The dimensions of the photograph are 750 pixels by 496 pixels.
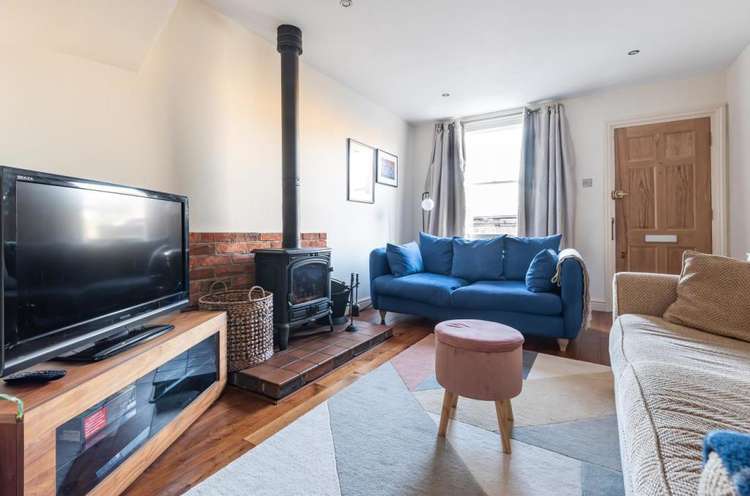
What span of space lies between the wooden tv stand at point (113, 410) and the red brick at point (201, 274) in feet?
1.30

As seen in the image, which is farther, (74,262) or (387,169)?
(387,169)

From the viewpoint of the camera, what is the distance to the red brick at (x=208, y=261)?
221 centimetres

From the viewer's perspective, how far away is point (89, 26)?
1.59m

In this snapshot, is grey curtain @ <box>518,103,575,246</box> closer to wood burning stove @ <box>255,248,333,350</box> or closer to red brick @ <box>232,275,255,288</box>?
wood burning stove @ <box>255,248,333,350</box>

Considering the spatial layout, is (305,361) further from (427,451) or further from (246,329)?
(427,451)

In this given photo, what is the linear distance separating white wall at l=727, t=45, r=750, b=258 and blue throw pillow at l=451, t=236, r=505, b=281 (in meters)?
1.99

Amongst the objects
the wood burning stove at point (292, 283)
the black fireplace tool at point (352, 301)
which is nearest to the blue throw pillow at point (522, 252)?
the black fireplace tool at point (352, 301)

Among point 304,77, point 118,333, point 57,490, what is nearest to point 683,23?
point 304,77

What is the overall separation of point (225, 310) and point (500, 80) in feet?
11.0

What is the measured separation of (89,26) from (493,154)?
412cm

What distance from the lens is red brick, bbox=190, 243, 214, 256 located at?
2.20 meters

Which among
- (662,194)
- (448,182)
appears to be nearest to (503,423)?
(662,194)

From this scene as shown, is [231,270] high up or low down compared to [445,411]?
up

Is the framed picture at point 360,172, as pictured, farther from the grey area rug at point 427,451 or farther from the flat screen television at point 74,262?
the grey area rug at point 427,451
